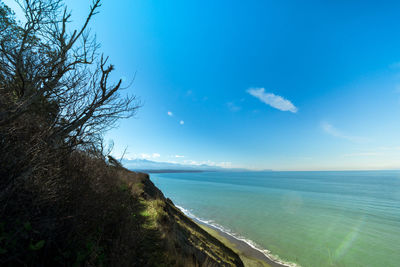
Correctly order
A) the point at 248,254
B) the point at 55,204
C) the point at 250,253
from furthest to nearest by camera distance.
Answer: the point at 250,253 → the point at 248,254 → the point at 55,204


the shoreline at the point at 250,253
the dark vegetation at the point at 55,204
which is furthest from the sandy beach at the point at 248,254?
the dark vegetation at the point at 55,204

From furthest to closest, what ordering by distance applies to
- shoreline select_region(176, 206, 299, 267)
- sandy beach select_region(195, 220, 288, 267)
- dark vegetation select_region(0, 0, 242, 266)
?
shoreline select_region(176, 206, 299, 267)
sandy beach select_region(195, 220, 288, 267)
dark vegetation select_region(0, 0, 242, 266)

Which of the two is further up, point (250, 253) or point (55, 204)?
point (55, 204)

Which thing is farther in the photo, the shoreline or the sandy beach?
the shoreline

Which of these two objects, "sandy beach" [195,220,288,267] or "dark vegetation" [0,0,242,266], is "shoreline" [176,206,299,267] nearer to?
"sandy beach" [195,220,288,267]

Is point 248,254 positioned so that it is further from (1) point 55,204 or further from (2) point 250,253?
(1) point 55,204

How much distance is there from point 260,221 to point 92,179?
2650 cm

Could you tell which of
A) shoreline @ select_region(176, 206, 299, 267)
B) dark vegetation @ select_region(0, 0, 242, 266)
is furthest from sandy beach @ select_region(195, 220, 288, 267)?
dark vegetation @ select_region(0, 0, 242, 266)

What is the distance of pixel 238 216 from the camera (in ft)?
82.1

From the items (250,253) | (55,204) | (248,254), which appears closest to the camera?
(55,204)

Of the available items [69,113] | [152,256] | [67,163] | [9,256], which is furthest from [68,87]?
[152,256]

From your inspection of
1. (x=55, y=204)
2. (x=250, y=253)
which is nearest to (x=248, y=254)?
(x=250, y=253)

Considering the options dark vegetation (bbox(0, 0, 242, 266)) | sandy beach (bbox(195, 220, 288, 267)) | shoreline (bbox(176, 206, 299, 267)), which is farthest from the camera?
shoreline (bbox(176, 206, 299, 267))

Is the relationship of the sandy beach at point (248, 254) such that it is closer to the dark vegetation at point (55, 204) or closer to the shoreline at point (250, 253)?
the shoreline at point (250, 253)
